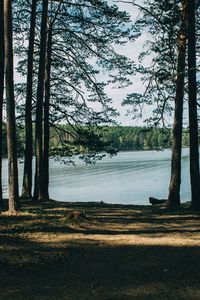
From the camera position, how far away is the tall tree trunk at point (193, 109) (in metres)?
14.8

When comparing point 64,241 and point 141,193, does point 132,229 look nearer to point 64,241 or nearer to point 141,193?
point 64,241

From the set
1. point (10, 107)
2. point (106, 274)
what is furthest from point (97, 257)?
point (10, 107)

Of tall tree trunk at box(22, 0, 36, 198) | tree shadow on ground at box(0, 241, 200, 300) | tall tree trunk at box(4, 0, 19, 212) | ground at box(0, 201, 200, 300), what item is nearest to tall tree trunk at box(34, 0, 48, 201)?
tall tree trunk at box(22, 0, 36, 198)

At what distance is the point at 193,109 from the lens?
1502 cm

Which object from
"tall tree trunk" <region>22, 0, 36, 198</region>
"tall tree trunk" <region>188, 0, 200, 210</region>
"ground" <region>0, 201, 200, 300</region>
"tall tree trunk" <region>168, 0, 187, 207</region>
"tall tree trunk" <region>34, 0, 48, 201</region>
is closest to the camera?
"ground" <region>0, 201, 200, 300</region>

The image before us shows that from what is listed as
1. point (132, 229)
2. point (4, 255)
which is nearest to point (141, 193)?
point (132, 229)

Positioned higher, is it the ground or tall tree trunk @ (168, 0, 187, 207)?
tall tree trunk @ (168, 0, 187, 207)

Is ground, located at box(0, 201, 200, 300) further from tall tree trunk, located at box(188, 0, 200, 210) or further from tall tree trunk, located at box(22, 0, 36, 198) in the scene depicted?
tall tree trunk, located at box(22, 0, 36, 198)

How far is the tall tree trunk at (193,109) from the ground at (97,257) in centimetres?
192

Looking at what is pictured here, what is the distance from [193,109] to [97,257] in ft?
26.9

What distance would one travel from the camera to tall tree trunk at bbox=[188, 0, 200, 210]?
14.8 metres

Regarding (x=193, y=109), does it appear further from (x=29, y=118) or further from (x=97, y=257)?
(x=29, y=118)

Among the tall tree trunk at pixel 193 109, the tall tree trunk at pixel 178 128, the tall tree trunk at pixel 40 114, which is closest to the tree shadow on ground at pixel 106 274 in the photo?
the tall tree trunk at pixel 193 109

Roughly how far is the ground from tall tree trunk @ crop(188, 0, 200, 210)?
75.6 inches
